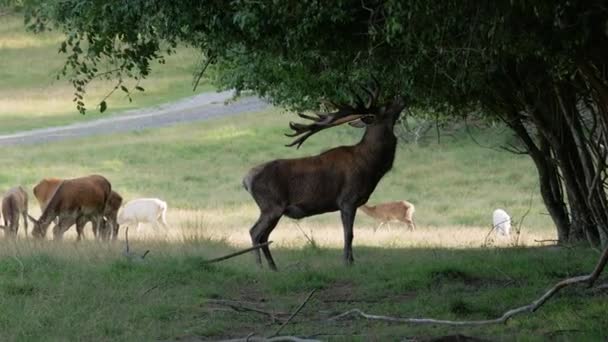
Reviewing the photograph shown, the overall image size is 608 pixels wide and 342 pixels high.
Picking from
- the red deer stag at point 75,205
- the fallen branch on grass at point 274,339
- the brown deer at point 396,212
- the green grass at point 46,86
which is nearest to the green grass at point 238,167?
the brown deer at point 396,212

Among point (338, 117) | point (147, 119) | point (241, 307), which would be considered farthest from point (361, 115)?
point (147, 119)

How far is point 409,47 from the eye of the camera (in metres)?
10.4

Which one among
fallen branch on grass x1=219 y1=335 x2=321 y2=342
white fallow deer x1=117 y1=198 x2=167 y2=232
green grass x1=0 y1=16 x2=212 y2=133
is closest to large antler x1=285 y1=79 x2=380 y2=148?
fallen branch on grass x1=219 y1=335 x2=321 y2=342

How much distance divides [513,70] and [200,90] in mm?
46029

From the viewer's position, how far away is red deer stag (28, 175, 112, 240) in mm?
18828

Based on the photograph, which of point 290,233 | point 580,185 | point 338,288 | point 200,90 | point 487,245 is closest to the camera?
point 338,288

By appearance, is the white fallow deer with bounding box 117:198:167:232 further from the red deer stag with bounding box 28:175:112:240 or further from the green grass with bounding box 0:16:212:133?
the green grass with bounding box 0:16:212:133

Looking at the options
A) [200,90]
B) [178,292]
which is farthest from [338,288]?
[200,90]

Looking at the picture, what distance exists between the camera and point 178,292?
11.4 meters

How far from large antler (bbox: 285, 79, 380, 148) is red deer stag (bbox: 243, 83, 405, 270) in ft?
0.05

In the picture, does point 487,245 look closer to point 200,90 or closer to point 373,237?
point 373,237

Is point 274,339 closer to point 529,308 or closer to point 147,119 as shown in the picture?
point 529,308

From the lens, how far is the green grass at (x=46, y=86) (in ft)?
167

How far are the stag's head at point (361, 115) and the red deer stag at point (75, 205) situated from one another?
17.4 feet
